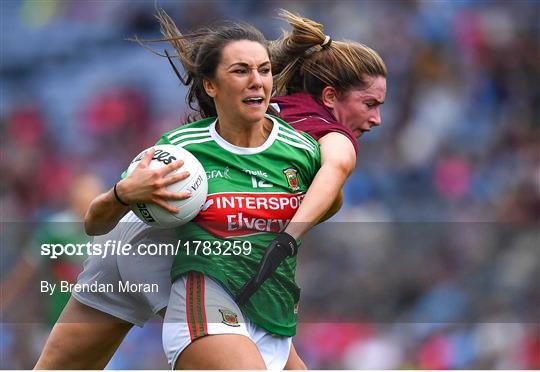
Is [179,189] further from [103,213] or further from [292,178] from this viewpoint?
[292,178]

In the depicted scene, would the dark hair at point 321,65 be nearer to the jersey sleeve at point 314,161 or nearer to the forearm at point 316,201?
the jersey sleeve at point 314,161

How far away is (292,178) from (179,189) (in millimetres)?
417

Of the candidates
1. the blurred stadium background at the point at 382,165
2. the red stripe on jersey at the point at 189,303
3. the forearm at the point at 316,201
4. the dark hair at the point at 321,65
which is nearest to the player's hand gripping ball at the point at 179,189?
the red stripe on jersey at the point at 189,303

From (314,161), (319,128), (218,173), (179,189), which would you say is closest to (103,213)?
(179,189)

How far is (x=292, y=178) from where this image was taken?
343 centimetres

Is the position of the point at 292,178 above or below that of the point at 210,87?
below

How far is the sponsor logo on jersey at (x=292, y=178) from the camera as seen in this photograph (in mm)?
3424

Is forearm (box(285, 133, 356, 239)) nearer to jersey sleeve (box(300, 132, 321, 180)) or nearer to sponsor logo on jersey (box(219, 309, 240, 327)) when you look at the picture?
jersey sleeve (box(300, 132, 321, 180))

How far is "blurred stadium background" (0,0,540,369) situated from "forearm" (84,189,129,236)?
8.74ft

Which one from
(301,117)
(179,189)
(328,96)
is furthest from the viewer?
(328,96)

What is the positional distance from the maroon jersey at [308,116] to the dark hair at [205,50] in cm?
34

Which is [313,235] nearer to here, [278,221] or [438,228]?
[438,228]

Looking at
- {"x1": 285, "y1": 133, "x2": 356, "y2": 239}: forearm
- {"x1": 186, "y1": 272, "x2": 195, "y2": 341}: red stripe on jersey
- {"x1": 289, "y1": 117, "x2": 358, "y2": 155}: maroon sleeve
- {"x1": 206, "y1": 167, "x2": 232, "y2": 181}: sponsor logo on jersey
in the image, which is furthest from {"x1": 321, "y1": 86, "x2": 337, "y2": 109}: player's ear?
{"x1": 186, "y1": 272, "x2": 195, "y2": 341}: red stripe on jersey

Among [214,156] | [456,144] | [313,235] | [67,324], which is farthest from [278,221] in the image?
[456,144]
